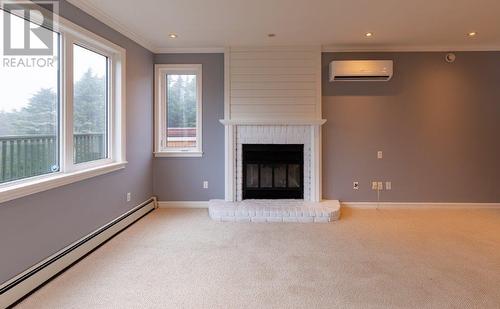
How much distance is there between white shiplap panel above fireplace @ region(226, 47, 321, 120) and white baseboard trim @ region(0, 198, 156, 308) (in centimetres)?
231

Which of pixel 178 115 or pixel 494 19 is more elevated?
pixel 494 19

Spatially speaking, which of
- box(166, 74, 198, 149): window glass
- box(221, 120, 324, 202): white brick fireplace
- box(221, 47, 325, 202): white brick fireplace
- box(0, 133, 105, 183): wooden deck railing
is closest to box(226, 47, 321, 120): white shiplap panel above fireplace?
box(221, 47, 325, 202): white brick fireplace

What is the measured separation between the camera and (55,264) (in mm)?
2867

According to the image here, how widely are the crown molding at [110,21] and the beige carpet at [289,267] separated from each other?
235cm

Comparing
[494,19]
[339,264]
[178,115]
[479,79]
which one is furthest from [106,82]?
[479,79]

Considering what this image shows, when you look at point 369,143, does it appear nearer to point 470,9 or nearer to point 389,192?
point 389,192

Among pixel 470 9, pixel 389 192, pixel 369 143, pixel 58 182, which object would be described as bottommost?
pixel 389 192

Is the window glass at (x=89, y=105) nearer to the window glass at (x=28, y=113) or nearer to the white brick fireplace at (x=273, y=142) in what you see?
the window glass at (x=28, y=113)

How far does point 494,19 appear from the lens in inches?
152

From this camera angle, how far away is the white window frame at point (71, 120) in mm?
2718

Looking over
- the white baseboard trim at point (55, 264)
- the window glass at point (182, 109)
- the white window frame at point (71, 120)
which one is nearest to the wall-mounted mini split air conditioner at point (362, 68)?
the window glass at point (182, 109)

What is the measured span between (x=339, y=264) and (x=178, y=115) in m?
3.34

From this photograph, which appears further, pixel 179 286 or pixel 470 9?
pixel 470 9

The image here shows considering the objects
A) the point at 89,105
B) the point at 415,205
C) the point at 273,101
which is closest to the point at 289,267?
the point at 89,105
